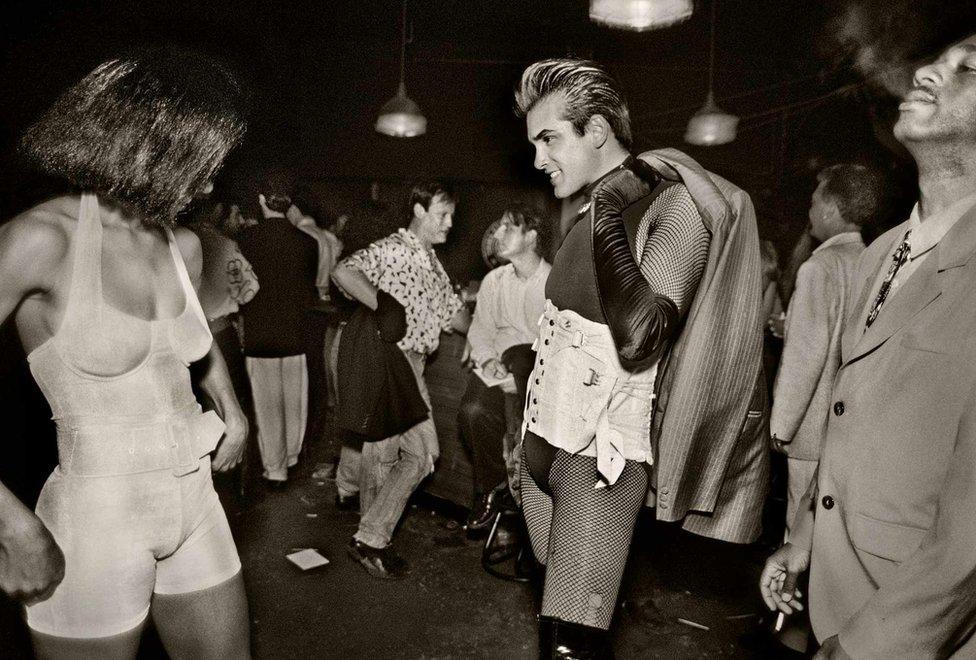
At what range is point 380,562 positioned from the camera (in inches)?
124

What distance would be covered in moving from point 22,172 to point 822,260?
269 cm

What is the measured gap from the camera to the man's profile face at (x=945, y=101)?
42.0 inches

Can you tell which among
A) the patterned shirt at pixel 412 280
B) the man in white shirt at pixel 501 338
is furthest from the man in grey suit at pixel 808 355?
the patterned shirt at pixel 412 280

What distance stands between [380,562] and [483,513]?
2.32 feet

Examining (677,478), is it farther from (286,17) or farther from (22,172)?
(286,17)

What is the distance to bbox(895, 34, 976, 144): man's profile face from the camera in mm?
1066

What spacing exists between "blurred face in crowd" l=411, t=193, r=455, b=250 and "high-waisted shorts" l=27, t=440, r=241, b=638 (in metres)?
2.20

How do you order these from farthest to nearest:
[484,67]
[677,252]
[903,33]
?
[484,67] < [903,33] < [677,252]

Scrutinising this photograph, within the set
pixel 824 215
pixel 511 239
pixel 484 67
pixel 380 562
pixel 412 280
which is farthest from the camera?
pixel 484 67

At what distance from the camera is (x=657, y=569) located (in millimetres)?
3385

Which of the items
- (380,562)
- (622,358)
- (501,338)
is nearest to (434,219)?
(501,338)

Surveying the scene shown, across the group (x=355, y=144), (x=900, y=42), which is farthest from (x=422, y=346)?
(x=355, y=144)

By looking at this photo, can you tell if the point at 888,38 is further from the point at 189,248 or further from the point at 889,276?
the point at 189,248

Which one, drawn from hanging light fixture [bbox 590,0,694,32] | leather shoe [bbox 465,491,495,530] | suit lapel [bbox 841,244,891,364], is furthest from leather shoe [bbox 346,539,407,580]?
hanging light fixture [bbox 590,0,694,32]
